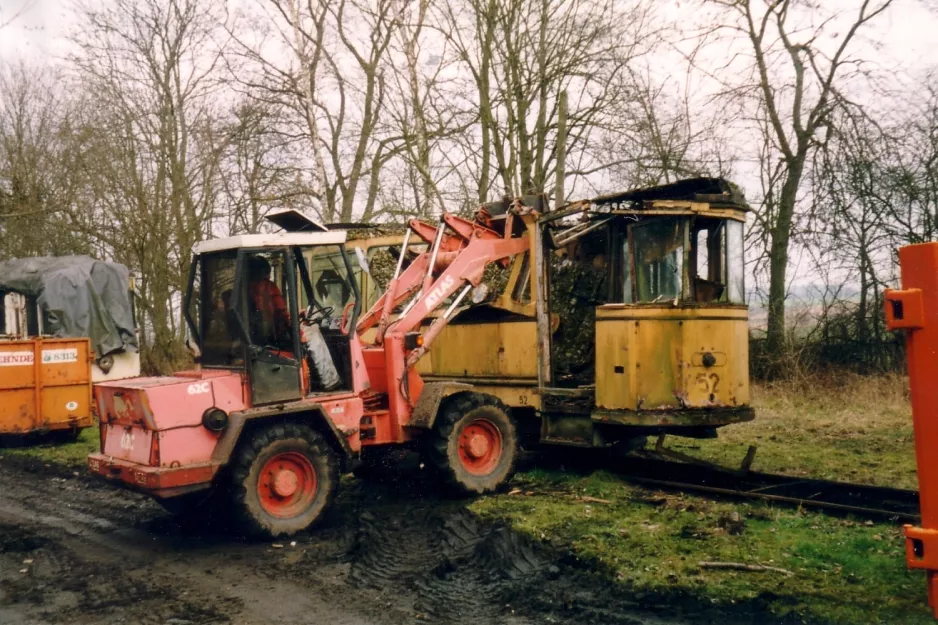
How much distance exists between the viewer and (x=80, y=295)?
16.1m

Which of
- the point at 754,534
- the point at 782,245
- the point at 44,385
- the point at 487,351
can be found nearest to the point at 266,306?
the point at 487,351

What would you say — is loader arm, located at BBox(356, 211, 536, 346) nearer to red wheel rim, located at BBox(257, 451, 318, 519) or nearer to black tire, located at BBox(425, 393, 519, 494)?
black tire, located at BBox(425, 393, 519, 494)

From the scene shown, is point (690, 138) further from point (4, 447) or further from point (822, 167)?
point (4, 447)

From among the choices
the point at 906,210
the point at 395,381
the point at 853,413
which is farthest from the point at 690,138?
the point at 395,381

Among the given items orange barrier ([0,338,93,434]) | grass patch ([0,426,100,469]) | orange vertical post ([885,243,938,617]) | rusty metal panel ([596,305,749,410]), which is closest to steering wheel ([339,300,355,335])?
rusty metal panel ([596,305,749,410])

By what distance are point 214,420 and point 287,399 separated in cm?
69

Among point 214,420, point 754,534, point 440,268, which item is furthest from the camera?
point 440,268

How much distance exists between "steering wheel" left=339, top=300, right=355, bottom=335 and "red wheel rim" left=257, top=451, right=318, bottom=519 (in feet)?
4.40

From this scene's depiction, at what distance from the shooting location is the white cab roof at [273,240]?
7484 mm

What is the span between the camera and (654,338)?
8578mm

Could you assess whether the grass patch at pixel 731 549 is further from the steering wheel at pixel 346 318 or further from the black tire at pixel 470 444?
the steering wheel at pixel 346 318

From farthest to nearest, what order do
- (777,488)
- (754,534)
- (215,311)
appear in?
(777,488) < (215,311) < (754,534)

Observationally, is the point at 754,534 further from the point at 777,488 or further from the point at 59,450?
the point at 59,450

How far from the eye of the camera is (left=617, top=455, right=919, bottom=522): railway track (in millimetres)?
7414
